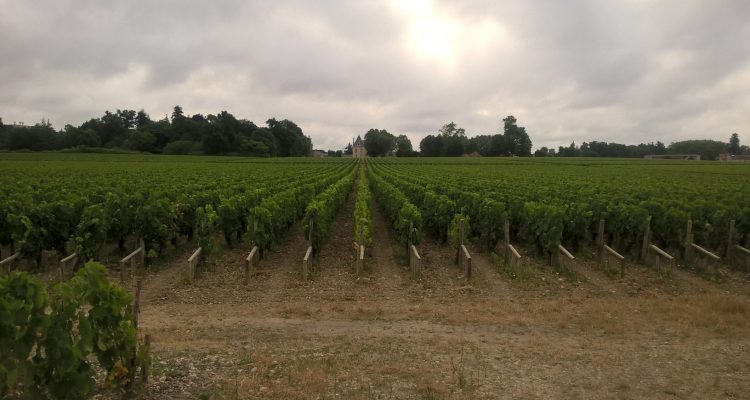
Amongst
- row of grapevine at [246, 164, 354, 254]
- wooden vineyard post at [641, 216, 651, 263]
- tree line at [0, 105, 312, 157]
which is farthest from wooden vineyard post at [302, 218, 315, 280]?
tree line at [0, 105, 312, 157]

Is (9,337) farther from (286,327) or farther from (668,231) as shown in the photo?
(668,231)

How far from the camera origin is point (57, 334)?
179 inches

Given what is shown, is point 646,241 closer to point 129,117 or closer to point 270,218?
point 270,218

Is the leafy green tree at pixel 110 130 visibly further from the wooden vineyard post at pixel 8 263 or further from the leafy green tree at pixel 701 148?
the leafy green tree at pixel 701 148

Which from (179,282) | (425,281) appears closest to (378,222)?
(425,281)

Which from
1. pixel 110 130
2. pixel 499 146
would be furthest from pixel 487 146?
pixel 110 130

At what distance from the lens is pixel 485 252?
15.9 m

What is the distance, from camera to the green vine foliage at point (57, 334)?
4.25 m

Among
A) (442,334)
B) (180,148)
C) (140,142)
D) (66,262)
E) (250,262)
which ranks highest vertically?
(140,142)

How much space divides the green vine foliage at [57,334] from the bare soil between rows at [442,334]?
41.6 inches

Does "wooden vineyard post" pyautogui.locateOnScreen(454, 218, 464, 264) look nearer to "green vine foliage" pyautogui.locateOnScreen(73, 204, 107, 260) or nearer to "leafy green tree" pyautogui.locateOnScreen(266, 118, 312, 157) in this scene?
"green vine foliage" pyautogui.locateOnScreen(73, 204, 107, 260)

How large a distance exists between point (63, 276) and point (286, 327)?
6592 millimetres

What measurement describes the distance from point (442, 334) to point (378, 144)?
568ft

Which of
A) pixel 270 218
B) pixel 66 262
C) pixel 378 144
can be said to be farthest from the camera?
pixel 378 144
